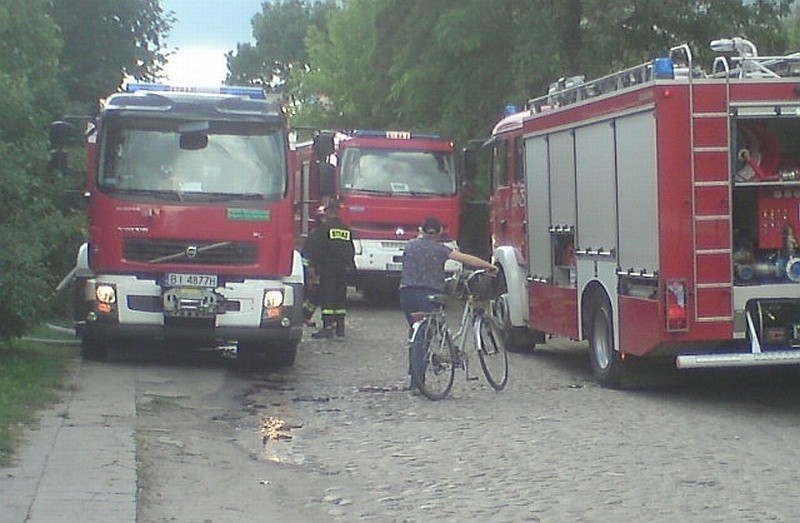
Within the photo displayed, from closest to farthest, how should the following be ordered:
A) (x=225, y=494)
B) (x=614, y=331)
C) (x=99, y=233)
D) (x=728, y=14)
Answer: (x=225, y=494) → (x=614, y=331) → (x=99, y=233) → (x=728, y=14)

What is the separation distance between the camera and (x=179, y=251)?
1673cm

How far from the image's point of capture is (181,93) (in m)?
17.6

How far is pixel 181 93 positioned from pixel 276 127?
52.9 inches

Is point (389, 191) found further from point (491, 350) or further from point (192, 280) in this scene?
point (491, 350)

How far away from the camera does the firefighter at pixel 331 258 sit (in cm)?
2127

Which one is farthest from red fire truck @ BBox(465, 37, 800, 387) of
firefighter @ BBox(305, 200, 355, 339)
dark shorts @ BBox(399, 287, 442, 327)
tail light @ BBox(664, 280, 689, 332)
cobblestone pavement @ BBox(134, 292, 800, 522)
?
firefighter @ BBox(305, 200, 355, 339)

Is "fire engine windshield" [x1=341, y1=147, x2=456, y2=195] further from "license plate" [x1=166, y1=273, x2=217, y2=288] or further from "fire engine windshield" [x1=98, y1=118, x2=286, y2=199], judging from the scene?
"license plate" [x1=166, y1=273, x2=217, y2=288]

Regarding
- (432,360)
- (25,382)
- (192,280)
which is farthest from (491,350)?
(25,382)

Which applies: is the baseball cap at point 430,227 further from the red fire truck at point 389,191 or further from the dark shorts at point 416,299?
the red fire truck at point 389,191

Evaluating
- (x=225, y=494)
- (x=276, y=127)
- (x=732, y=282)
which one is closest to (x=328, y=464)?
(x=225, y=494)

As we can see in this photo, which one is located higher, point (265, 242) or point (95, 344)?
point (265, 242)

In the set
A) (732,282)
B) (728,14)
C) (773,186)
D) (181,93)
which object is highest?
(728,14)

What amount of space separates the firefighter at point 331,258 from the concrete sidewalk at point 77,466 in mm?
7005

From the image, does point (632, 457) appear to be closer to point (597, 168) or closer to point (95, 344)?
Result: point (597, 168)
